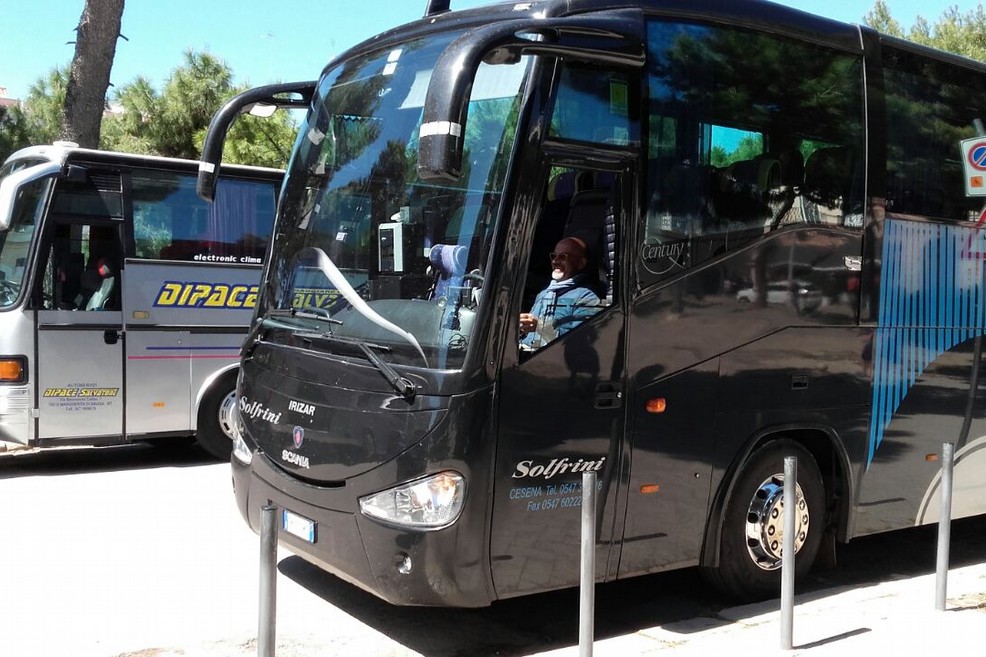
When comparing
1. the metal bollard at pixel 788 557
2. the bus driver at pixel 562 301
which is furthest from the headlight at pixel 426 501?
the metal bollard at pixel 788 557

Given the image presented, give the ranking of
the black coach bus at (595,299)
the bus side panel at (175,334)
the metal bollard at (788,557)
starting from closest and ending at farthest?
the black coach bus at (595,299), the metal bollard at (788,557), the bus side panel at (175,334)

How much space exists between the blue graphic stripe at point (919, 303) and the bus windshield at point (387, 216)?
3.18 metres

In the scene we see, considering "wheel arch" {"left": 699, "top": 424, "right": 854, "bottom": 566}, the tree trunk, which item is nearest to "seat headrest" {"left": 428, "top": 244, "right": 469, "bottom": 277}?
"wheel arch" {"left": 699, "top": 424, "right": 854, "bottom": 566}

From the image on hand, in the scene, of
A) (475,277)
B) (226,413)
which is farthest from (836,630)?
(226,413)

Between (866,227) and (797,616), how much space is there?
2.58 metres

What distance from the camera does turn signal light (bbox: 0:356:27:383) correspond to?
942cm

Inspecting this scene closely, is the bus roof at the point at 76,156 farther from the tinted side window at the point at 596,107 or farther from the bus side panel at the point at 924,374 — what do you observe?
the bus side panel at the point at 924,374

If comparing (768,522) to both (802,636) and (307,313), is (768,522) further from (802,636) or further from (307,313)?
(307,313)

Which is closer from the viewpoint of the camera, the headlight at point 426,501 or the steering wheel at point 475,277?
the headlight at point 426,501

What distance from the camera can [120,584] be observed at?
6449 mm

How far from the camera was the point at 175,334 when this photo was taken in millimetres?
10352

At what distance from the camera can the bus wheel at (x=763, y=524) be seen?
6.12 m

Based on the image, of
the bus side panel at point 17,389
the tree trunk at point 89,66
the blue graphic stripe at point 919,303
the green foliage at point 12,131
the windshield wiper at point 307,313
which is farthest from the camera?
the green foliage at point 12,131

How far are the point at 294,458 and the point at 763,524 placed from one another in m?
2.97
